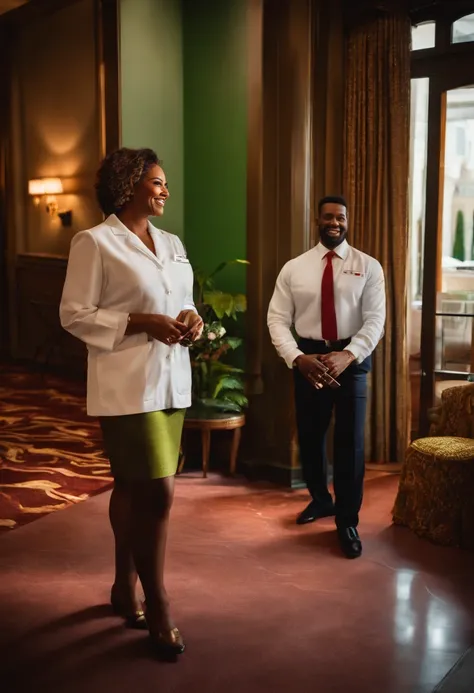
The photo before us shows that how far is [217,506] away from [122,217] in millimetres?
2242

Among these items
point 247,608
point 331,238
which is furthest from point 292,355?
point 247,608

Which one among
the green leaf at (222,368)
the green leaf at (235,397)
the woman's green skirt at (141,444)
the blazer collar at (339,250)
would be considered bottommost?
the green leaf at (235,397)

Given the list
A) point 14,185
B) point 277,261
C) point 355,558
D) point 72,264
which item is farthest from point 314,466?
point 14,185

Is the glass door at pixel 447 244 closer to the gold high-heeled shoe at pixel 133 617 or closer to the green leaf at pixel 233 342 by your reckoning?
the green leaf at pixel 233 342

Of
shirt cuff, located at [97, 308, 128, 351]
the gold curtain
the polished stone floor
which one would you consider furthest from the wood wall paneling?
shirt cuff, located at [97, 308, 128, 351]

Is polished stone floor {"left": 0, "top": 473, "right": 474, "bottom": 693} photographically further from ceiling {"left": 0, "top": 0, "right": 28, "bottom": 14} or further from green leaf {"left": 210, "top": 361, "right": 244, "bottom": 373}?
ceiling {"left": 0, "top": 0, "right": 28, "bottom": 14}

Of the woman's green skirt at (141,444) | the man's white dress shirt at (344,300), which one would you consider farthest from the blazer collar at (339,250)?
the woman's green skirt at (141,444)

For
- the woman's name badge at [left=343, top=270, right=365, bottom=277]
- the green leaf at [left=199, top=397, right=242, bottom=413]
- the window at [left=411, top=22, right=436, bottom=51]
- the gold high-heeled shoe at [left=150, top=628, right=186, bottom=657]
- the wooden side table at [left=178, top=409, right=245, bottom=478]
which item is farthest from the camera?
the window at [left=411, top=22, right=436, bottom=51]

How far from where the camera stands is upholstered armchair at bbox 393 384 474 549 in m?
4.13

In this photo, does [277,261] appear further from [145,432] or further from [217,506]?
[145,432]

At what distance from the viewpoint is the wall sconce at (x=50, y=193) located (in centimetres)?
898

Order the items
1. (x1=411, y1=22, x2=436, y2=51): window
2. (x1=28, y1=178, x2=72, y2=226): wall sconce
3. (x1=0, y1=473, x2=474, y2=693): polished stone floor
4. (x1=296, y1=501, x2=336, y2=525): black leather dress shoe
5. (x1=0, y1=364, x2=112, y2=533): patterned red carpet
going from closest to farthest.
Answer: (x1=0, y1=473, x2=474, y2=693): polished stone floor, (x1=296, y1=501, x2=336, y2=525): black leather dress shoe, (x1=0, y1=364, x2=112, y2=533): patterned red carpet, (x1=411, y1=22, x2=436, y2=51): window, (x1=28, y1=178, x2=72, y2=226): wall sconce

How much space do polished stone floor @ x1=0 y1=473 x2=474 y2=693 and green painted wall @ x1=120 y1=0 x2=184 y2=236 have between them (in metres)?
2.29

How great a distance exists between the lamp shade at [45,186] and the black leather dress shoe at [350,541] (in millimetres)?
5977
